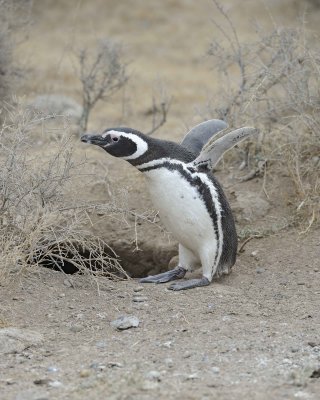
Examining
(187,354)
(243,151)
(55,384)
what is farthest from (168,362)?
(243,151)

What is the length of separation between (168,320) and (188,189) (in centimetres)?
81

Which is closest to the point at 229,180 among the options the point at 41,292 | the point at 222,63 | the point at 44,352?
the point at 222,63

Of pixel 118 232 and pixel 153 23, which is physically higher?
pixel 153 23

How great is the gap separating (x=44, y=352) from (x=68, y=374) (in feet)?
1.08

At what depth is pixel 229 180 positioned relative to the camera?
21.8ft

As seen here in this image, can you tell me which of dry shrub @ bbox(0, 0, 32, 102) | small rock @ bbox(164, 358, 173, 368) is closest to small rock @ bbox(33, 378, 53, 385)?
small rock @ bbox(164, 358, 173, 368)

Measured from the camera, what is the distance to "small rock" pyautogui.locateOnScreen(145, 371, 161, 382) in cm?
387

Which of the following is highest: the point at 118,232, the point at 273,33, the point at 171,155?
the point at 273,33

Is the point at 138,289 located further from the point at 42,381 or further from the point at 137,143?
the point at 42,381

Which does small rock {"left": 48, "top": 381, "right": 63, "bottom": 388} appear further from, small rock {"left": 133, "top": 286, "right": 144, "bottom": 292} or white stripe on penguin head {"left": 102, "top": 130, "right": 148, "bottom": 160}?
white stripe on penguin head {"left": 102, "top": 130, "right": 148, "bottom": 160}

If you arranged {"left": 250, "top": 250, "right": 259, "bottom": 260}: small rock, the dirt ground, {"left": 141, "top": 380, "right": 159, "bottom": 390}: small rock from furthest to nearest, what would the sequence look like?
{"left": 250, "top": 250, "right": 259, "bottom": 260}: small rock, the dirt ground, {"left": 141, "top": 380, "right": 159, "bottom": 390}: small rock

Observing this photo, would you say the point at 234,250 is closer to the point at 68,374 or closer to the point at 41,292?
the point at 41,292

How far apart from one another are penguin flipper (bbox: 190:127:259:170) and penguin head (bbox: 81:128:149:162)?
342 millimetres

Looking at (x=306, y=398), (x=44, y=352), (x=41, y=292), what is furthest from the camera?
(x=41, y=292)
